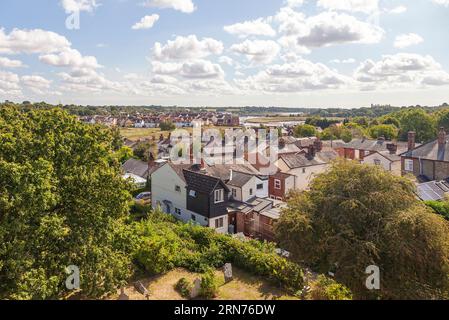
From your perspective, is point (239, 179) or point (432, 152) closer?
point (239, 179)

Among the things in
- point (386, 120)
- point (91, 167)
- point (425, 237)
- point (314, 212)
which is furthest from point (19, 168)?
point (386, 120)

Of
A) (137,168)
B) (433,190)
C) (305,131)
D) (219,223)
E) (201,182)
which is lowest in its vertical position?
(219,223)

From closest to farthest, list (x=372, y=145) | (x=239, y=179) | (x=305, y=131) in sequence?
(x=239, y=179)
(x=372, y=145)
(x=305, y=131)

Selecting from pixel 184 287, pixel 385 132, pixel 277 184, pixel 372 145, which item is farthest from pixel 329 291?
pixel 385 132

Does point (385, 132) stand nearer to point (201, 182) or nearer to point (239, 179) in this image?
point (239, 179)

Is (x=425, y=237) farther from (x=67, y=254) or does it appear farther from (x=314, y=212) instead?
(x=67, y=254)

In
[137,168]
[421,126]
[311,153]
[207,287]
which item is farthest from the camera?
[421,126]
